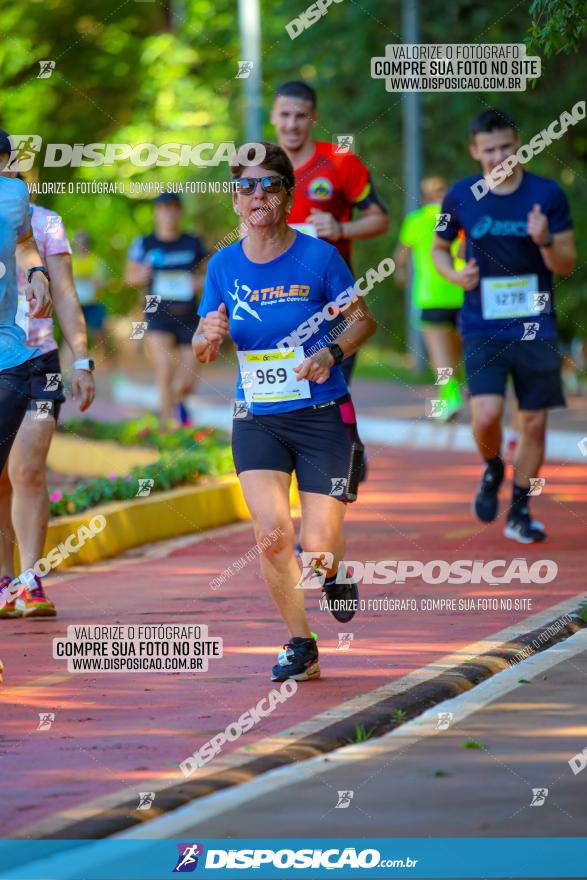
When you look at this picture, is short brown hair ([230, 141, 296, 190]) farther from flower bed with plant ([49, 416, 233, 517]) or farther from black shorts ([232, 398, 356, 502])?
flower bed with plant ([49, 416, 233, 517])

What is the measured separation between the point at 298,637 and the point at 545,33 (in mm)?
3541

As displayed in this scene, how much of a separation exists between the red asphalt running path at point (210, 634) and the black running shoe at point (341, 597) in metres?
0.18

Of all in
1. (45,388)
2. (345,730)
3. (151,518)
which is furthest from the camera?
(151,518)

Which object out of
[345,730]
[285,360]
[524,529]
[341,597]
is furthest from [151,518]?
[345,730]

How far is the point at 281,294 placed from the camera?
7.35 metres

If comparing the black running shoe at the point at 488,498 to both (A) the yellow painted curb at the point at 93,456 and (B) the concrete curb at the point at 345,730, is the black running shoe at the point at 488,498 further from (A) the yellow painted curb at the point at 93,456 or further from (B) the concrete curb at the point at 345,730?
(A) the yellow painted curb at the point at 93,456

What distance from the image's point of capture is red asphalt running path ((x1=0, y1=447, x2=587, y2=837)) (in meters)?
6.12

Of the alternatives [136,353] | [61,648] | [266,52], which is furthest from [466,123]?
[61,648]

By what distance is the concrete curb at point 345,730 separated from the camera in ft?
17.2

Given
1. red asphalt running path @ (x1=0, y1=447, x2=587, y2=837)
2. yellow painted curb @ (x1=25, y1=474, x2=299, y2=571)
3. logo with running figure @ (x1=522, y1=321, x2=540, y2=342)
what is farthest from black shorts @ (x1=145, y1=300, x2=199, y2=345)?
logo with running figure @ (x1=522, y1=321, x2=540, y2=342)

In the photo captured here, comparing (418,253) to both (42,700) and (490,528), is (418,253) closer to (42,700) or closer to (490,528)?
(490,528)

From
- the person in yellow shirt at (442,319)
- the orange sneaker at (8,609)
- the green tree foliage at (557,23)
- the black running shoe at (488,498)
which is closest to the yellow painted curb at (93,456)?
the person in yellow shirt at (442,319)

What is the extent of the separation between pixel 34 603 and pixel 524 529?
3227 millimetres

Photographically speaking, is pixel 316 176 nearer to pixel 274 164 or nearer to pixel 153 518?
pixel 153 518
